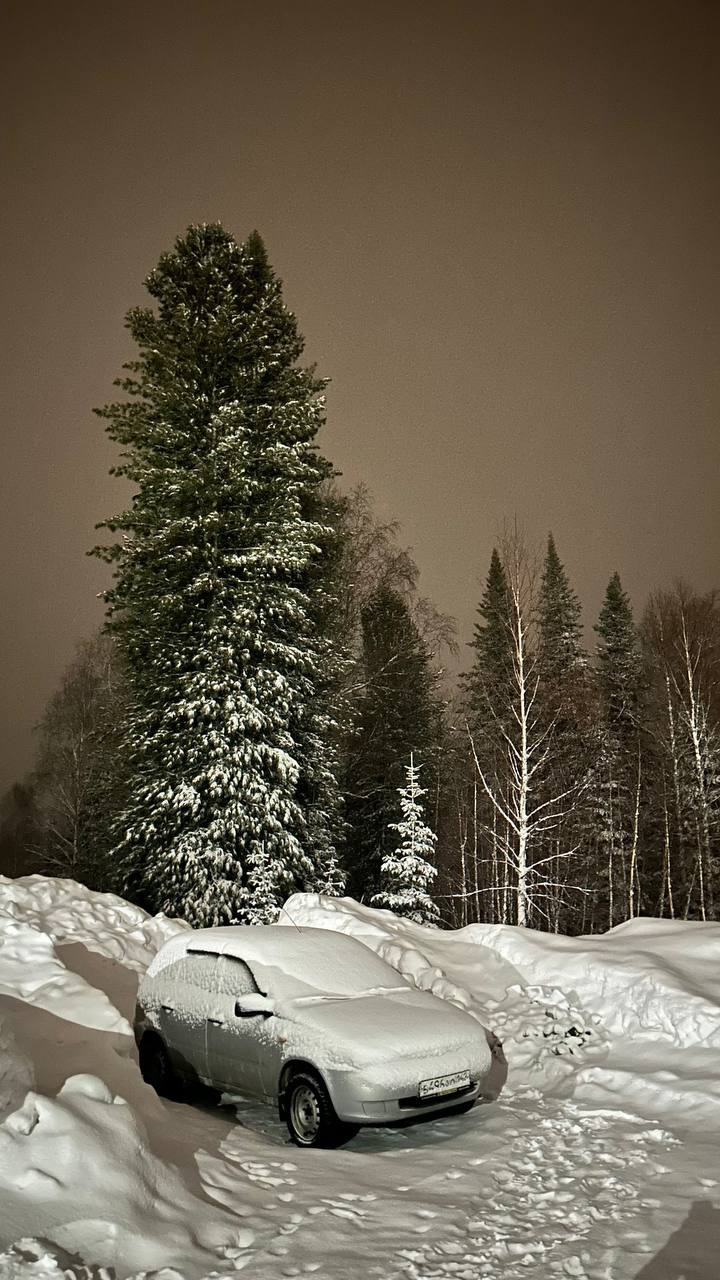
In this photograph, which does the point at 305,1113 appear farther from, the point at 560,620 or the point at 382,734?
the point at 560,620

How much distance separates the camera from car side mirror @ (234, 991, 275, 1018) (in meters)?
7.28

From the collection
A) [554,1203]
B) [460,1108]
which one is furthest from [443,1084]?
[554,1203]

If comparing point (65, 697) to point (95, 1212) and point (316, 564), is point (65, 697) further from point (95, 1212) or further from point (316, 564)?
point (95, 1212)

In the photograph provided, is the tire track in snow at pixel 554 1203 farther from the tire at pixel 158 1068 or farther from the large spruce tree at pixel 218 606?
the large spruce tree at pixel 218 606

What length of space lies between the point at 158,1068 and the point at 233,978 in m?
1.29

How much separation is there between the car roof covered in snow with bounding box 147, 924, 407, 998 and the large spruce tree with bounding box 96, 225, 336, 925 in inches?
311

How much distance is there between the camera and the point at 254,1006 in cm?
732

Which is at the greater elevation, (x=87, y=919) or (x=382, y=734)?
(x=382, y=734)

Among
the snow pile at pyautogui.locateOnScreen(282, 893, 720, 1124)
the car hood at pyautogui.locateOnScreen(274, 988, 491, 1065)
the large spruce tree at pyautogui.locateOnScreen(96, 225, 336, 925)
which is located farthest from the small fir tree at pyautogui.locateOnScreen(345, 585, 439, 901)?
the car hood at pyautogui.locateOnScreen(274, 988, 491, 1065)

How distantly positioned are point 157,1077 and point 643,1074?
14.9 feet

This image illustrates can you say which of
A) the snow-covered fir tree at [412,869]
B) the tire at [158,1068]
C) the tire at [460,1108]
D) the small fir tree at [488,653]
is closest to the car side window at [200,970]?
the tire at [158,1068]

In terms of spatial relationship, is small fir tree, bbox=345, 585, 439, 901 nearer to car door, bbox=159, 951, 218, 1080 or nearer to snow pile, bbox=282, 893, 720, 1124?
snow pile, bbox=282, 893, 720, 1124

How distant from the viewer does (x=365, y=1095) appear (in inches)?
255

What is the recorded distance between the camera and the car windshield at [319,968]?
7605mm
